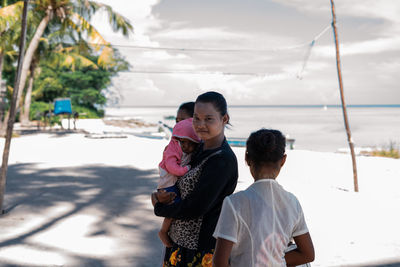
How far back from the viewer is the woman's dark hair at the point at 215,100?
6.72 ft

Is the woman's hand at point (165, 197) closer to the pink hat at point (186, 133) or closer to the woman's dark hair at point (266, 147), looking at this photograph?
the pink hat at point (186, 133)

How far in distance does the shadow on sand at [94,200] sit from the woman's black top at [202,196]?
2.55 meters

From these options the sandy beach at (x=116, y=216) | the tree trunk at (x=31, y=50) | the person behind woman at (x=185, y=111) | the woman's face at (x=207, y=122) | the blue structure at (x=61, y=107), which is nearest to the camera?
the woman's face at (x=207, y=122)

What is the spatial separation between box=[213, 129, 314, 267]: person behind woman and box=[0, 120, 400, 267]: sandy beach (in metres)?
2.93

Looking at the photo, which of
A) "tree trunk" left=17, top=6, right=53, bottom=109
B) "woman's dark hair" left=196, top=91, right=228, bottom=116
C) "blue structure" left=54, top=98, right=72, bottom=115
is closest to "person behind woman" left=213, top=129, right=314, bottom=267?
"woman's dark hair" left=196, top=91, right=228, bottom=116

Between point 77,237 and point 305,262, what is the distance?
3.95m

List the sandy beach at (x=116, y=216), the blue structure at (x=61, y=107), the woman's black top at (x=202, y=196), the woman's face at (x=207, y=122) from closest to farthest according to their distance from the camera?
the woman's black top at (x=202, y=196), the woman's face at (x=207, y=122), the sandy beach at (x=116, y=216), the blue structure at (x=61, y=107)

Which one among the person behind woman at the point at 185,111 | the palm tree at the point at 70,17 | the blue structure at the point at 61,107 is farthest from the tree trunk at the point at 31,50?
the person behind woman at the point at 185,111

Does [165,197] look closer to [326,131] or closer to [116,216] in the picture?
→ [116,216]

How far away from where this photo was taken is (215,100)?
2.06 m

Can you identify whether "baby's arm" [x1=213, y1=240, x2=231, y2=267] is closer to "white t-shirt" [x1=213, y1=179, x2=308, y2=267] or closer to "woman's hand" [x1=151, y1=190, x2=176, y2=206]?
"white t-shirt" [x1=213, y1=179, x2=308, y2=267]

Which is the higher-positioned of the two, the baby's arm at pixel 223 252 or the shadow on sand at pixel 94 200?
the baby's arm at pixel 223 252

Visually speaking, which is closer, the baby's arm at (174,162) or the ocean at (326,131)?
the baby's arm at (174,162)

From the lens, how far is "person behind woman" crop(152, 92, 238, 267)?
6.30ft
